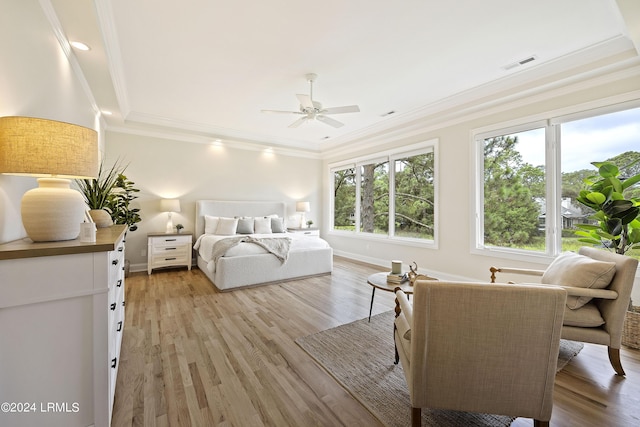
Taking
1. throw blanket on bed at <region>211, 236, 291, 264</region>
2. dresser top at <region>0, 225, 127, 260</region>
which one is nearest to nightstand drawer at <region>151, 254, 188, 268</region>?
throw blanket on bed at <region>211, 236, 291, 264</region>

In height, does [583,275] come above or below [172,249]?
above

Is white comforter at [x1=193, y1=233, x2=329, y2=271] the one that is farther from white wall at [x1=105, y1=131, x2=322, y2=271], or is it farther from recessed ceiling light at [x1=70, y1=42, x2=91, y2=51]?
recessed ceiling light at [x1=70, y1=42, x2=91, y2=51]

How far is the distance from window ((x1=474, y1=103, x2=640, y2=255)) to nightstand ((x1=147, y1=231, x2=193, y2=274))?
5030 mm

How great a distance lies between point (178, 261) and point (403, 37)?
494 cm

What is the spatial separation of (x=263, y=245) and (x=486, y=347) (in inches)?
133

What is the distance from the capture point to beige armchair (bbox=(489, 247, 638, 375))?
1872mm

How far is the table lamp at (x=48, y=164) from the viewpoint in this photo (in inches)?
49.1

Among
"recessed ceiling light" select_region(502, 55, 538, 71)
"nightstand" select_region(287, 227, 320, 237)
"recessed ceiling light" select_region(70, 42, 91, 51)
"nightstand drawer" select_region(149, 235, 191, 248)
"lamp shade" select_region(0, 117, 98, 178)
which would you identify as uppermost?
"recessed ceiling light" select_region(502, 55, 538, 71)

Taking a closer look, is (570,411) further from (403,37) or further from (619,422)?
(403,37)

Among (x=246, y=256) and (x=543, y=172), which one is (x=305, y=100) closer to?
(x=246, y=256)

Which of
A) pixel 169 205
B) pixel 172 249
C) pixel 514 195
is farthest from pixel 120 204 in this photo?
pixel 514 195

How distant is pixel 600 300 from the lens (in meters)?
2.05

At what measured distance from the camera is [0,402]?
1104 mm

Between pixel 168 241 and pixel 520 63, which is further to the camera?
pixel 168 241
